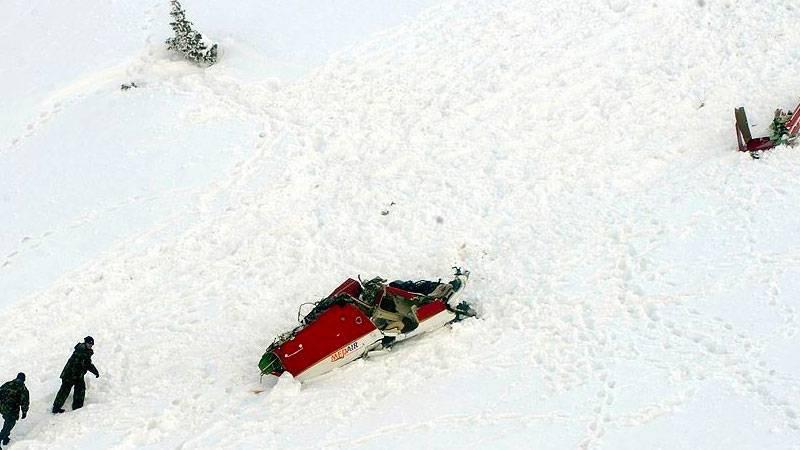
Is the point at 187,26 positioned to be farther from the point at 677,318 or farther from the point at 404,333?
the point at 677,318

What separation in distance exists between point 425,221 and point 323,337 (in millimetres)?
3952

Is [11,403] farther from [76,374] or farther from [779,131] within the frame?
[779,131]

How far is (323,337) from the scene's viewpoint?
35.2 ft

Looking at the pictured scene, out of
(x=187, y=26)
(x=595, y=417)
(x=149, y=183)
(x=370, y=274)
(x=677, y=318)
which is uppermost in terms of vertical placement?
(x=187, y=26)

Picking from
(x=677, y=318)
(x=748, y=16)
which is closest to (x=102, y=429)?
(x=677, y=318)

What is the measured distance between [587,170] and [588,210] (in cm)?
122

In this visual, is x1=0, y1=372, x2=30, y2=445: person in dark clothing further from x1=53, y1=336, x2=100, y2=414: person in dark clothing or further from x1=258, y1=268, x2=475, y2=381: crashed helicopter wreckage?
x1=258, y1=268, x2=475, y2=381: crashed helicopter wreckage

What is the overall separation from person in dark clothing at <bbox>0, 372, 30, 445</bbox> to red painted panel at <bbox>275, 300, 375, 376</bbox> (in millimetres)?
3593

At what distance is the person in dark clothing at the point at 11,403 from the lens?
9.98 metres

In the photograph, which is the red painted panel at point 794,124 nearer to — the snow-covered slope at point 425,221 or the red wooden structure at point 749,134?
the red wooden structure at point 749,134

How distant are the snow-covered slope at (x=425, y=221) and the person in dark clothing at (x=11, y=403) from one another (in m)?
0.29

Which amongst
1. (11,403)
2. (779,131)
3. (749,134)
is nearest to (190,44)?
(11,403)

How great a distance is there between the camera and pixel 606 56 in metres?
16.9

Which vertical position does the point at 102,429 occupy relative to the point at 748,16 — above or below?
below
